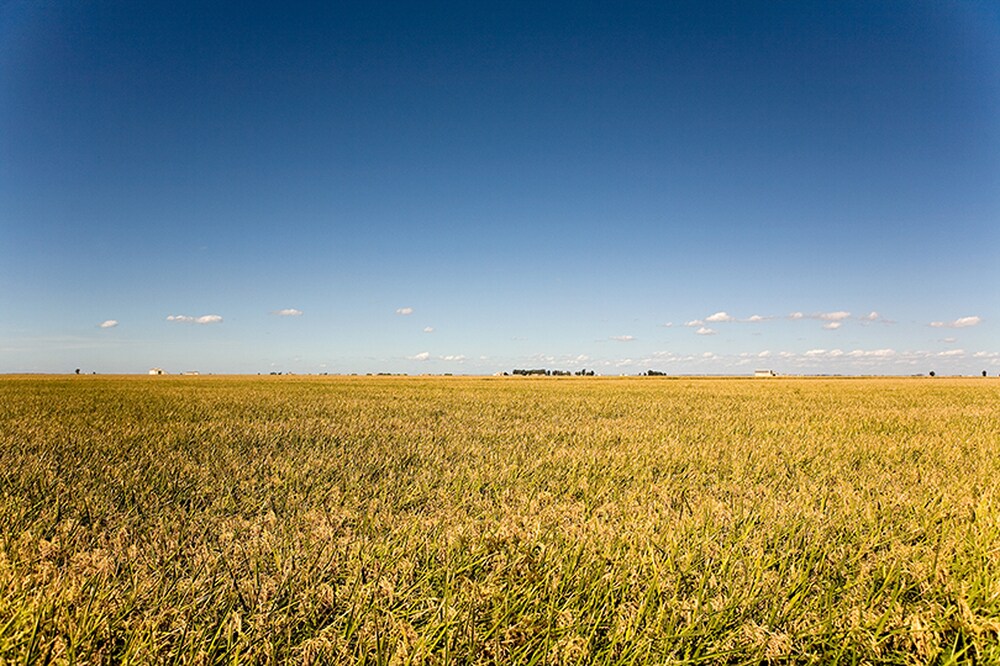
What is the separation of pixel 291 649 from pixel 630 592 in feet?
4.64

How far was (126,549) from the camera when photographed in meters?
3.03

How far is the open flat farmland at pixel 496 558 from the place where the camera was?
2.02 meters

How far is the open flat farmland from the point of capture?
202cm

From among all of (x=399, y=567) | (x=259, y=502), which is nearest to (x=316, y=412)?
(x=259, y=502)

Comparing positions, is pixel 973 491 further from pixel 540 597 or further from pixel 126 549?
pixel 126 549

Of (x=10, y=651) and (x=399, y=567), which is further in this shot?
(x=399, y=567)

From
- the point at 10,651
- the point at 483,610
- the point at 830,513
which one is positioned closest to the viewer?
the point at 10,651

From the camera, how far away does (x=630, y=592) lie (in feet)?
7.80

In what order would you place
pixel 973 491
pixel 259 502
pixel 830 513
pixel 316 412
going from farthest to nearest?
1. pixel 316 412
2. pixel 973 491
3. pixel 259 502
4. pixel 830 513

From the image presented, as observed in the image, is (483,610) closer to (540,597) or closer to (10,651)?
(540,597)

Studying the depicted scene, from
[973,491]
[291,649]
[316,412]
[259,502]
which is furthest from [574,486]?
[316,412]

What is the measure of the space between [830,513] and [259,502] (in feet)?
13.8

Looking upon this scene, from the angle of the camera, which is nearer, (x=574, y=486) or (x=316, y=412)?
(x=574, y=486)

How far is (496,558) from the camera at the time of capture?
2.77m
